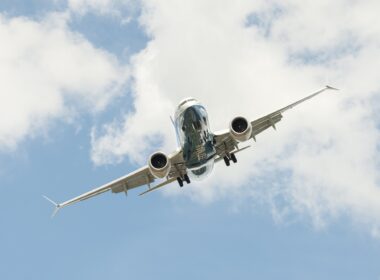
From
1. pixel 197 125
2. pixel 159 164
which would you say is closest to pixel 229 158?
pixel 159 164

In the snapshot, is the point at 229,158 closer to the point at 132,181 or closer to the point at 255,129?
the point at 255,129

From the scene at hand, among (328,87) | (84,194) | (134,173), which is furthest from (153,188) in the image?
(328,87)

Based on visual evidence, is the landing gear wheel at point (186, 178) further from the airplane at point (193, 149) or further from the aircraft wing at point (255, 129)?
the aircraft wing at point (255, 129)

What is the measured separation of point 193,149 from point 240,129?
10.2 feet

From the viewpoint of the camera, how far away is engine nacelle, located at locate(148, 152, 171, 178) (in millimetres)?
37562

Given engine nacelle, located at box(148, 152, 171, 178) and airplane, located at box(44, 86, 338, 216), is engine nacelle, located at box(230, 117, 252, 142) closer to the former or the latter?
airplane, located at box(44, 86, 338, 216)

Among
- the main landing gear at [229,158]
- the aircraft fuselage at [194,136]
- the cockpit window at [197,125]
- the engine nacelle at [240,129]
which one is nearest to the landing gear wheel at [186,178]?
the aircraft fuselage at [194,136]

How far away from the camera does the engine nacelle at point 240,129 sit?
1452 inches

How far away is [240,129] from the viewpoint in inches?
1467

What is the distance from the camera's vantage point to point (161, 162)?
37.8 m

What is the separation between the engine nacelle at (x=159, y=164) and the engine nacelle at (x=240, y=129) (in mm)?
4437

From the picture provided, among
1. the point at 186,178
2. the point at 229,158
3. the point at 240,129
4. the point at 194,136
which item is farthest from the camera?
the point at 186,178

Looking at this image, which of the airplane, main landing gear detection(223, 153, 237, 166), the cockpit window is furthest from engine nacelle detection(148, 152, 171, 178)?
main landing gear detection(223, 153, 237, 166)

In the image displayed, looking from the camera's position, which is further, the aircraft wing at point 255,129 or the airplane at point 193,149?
the aircraft wing at point 255,129
